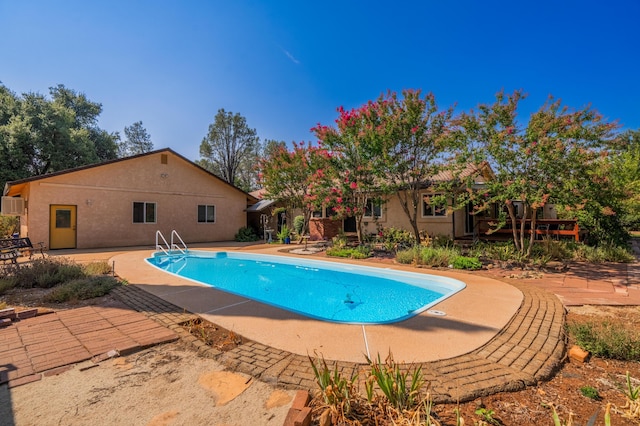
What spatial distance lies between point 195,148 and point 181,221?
63.6 ft

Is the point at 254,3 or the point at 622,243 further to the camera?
the point at 622,243

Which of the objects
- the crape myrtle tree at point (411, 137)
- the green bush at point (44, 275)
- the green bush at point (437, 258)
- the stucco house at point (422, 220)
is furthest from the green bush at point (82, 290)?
the stucco house at point (422, 220)

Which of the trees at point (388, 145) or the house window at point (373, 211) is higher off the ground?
the trees at point (388, 145)

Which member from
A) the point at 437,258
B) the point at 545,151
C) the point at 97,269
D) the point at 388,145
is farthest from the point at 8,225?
the point at 545,151

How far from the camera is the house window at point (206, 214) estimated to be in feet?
61.1

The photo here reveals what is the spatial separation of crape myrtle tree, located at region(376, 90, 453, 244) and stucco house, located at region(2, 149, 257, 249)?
11768mm

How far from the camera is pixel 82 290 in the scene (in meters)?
5.71

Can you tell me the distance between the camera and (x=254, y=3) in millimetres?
9453

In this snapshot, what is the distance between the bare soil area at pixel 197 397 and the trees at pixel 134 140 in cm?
4160

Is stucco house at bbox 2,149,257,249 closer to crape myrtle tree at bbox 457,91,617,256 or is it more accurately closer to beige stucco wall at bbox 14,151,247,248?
beige stucco wall at bbox 14,151,247,248

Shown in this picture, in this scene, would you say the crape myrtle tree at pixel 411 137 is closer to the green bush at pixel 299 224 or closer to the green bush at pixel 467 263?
the green bush at pixel 467 263

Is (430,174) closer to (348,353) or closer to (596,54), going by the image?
(596,54)

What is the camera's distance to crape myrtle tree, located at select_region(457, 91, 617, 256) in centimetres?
796

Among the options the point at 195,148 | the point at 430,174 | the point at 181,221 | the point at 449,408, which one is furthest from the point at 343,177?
the point at 195,148
